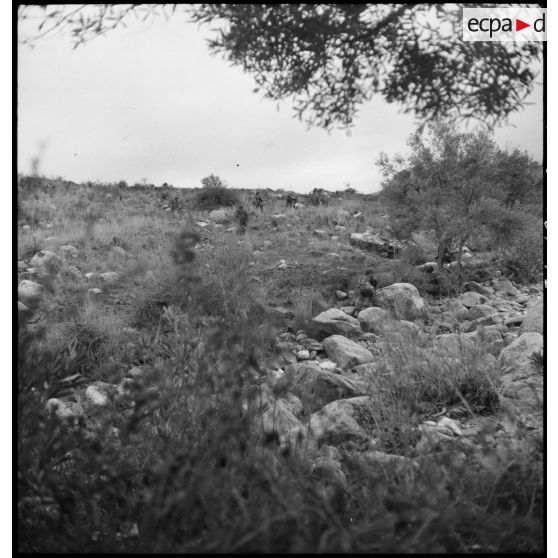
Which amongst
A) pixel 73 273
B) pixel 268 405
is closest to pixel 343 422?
pixel 268 405

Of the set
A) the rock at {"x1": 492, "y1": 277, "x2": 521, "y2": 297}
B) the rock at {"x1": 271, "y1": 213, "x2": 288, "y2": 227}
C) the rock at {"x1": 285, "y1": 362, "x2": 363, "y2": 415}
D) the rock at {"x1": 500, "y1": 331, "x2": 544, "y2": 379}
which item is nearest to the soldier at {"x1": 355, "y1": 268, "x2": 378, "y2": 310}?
the rock at {"x1": 492, "y1": 277, "x2": 521, "y2": 297}

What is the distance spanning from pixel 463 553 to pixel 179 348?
1.40 m

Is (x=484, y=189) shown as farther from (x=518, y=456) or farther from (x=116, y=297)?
(x=518, y=456)

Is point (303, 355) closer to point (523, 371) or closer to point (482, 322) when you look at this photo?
point (523, 371)

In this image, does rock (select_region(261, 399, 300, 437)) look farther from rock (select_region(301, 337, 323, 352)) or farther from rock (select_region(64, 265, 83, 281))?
rock (select_region(64, 265, 83, 281))

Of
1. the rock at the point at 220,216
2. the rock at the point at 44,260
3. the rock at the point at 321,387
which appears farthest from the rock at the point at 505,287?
the rock at the point at 44,260

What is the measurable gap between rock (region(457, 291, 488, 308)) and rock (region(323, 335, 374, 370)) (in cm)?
286

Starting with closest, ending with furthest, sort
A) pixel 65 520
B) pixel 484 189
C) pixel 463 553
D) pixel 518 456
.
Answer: pixel 463 553 → pixel 65 520 → pixel 518 456 → pixel 484 189

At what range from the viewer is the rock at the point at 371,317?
5902 millimetres

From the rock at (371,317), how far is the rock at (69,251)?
550cm

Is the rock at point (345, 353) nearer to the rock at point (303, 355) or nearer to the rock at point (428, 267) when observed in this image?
the rock at point (303, 355)

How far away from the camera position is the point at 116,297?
6.51 metres

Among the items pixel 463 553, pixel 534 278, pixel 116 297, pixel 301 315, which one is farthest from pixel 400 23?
pixel 534 278

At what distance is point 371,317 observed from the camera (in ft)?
19.9
